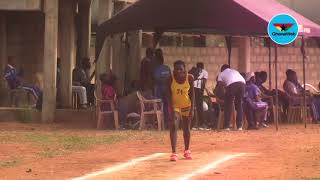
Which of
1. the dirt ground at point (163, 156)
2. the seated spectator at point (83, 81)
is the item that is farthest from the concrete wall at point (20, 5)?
the seated spectator at point (83, 81)

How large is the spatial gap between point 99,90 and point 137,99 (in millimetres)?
1755

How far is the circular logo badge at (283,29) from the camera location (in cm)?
1561

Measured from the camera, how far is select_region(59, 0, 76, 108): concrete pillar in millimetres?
20672

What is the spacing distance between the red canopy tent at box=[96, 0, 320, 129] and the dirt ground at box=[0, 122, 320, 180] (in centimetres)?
251

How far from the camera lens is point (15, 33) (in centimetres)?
2289

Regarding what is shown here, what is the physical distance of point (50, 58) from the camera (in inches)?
726

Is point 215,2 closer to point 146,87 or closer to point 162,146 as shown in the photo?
point 146,87

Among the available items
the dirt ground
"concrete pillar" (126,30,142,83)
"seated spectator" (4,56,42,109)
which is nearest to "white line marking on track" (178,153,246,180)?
the dirt ground

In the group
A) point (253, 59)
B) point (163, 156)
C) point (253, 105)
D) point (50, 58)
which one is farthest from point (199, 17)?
point (253, 59)

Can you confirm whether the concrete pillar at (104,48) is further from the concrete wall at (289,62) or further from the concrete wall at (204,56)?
the concrete wall at (289,62)

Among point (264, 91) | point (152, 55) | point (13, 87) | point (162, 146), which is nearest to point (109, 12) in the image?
point (152, 55)

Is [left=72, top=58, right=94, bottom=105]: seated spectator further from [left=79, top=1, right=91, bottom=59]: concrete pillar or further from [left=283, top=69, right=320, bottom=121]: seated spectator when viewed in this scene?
[left=283, top=69, right=320, bottom=121]: seated spectator

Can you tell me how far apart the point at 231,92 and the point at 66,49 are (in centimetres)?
689

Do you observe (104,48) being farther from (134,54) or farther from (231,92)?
(231,92)
